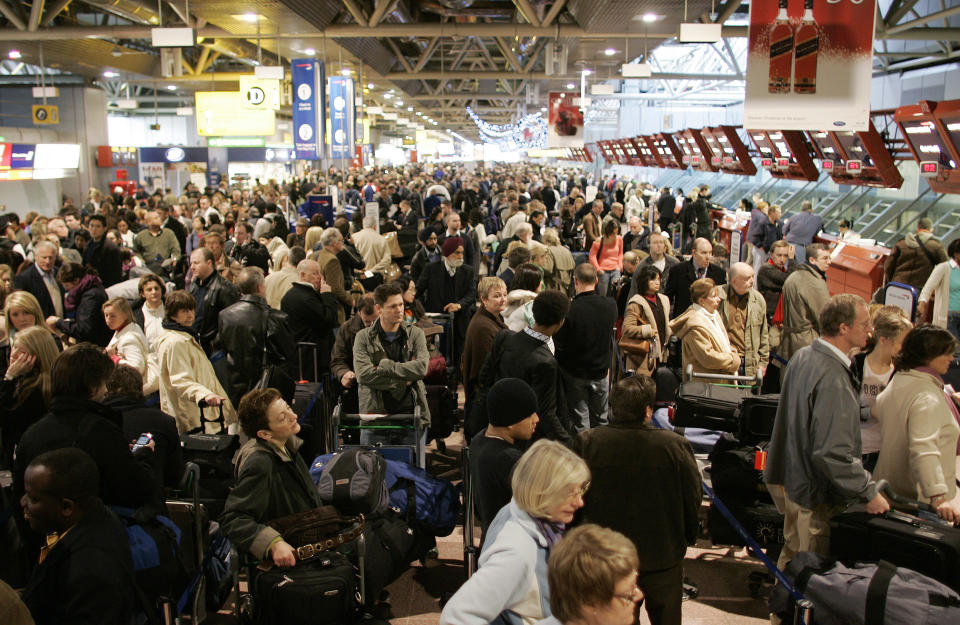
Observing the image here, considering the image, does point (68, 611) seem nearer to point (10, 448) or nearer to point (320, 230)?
point (10, 448)

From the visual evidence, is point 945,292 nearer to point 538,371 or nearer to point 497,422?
point 538,371

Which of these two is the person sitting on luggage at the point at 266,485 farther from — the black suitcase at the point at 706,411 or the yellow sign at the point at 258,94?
the yellow sign at the point at 258,94

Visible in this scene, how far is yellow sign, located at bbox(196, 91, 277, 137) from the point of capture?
65.6 feet

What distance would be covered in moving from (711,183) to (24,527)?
27086 mm

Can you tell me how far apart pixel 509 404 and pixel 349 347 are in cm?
299

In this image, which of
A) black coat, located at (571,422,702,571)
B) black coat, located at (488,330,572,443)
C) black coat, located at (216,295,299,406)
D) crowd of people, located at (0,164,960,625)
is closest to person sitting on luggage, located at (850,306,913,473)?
crowd of people, located at (0,164,960,625)

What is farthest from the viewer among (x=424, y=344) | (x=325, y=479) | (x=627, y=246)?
(x=627, y=246)

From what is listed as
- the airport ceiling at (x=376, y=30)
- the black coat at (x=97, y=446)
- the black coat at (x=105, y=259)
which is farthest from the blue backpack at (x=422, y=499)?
the airport ceiling at (x=376, y=30)

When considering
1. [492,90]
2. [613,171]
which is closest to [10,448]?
[492,90]

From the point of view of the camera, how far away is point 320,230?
10.2m

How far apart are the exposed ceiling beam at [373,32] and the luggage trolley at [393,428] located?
34.8 feet

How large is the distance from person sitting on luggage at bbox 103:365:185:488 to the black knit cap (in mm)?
1762

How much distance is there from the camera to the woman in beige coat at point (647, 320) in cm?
639

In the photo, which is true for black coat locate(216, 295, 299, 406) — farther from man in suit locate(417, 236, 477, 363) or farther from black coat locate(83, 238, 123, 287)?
black coat locate(83, 238, 123, 287)
